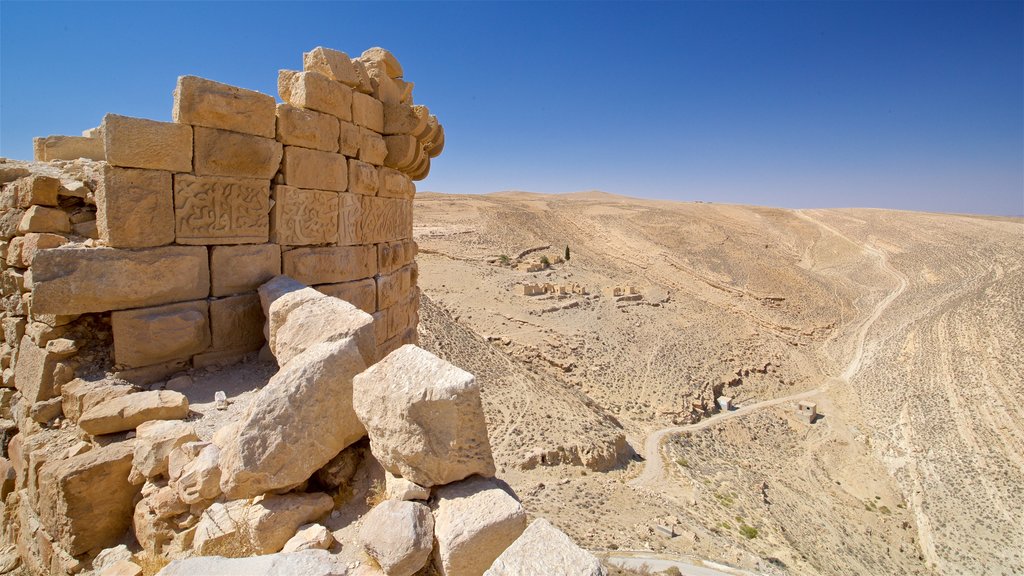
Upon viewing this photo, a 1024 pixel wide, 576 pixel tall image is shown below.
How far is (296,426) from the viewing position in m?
2.46

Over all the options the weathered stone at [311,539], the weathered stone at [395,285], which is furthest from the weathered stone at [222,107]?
the weathered stone at [311,539]

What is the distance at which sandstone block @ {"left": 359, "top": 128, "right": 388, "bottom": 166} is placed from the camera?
5.10 metres

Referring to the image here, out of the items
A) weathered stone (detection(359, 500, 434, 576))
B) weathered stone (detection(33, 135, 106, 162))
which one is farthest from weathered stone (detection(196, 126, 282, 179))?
weathered stone (detection(359, 500, 434, 576))

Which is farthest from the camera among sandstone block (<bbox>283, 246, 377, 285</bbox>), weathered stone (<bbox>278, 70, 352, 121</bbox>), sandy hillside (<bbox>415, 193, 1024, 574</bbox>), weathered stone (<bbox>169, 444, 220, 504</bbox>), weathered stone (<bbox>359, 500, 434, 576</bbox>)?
sandy hillside (<bbox>415, 193, 1024, 574</bbox>)

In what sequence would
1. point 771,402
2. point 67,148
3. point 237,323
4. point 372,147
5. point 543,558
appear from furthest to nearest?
point 771,402, point 67,148, point 372,147, point 237,323, point 543,558

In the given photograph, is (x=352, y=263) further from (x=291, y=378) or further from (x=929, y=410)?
(x=929, y=410)

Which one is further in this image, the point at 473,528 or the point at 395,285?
the point at 395,285

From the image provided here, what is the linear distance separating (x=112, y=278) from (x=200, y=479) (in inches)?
71.3

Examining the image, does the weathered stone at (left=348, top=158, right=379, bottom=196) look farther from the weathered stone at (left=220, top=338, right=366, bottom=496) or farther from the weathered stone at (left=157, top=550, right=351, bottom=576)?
the weathered stone at (left=157, top=550, right=351, bottom=576)

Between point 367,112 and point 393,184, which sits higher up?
point 367,112

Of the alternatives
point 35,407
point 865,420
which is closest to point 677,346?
point 865,420

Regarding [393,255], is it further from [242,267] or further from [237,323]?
[237,323]

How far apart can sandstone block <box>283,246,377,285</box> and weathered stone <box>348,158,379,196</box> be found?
584 millimetres

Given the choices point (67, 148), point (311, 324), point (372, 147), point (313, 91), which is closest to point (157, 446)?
point (311, 324)
